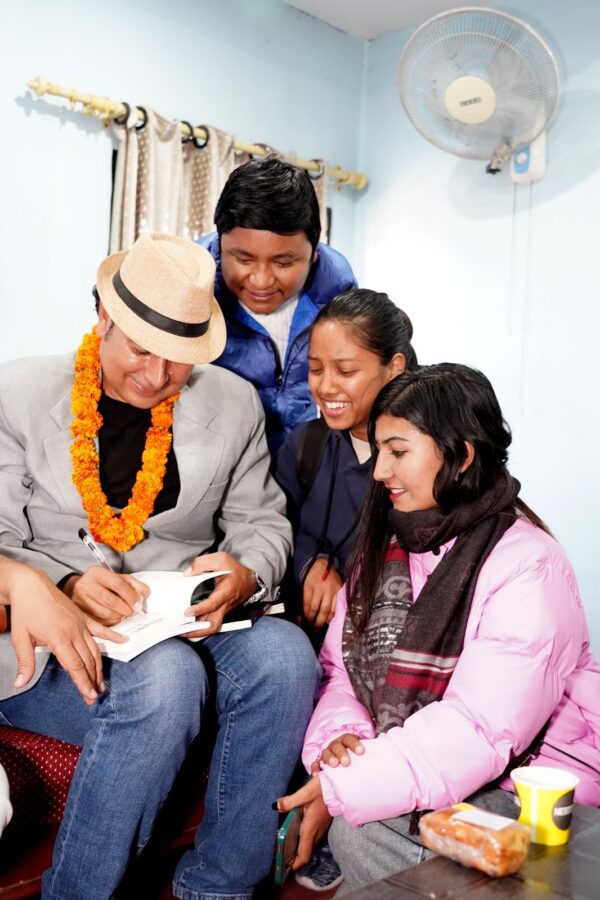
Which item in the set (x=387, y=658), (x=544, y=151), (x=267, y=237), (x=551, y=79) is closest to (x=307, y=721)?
(x=387, y=658)

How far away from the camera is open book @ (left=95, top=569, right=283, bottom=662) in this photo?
172 cm

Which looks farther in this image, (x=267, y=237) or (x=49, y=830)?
(x=267, y=237)

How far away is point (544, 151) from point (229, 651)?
2.81 m

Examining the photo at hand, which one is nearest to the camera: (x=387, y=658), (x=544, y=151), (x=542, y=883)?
(x=542, y=883)

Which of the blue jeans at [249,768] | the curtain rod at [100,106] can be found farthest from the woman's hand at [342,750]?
the curtain rod at [100,106]

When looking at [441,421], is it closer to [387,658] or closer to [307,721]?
[387,658]

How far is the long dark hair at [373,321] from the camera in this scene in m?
2.23

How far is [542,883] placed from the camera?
1.13m

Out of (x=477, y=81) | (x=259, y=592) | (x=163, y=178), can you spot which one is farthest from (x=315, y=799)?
(x=163, y=178)

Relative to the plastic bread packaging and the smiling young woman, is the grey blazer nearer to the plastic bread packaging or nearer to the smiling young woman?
the smiling young woman

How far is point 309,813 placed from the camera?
1.67m

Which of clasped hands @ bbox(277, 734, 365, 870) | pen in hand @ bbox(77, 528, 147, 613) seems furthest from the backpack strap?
clasped hands @ bbox(277, 734, 365, 870)

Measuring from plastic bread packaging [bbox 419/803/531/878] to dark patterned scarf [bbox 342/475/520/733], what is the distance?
0.53 meters

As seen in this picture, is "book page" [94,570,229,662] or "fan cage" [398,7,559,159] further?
"fan cage" [398,7,559,159]
